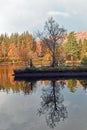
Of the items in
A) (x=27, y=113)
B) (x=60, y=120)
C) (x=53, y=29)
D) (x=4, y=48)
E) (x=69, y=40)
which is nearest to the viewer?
(x=60, y=120)

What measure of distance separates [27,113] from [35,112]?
432 millimetres

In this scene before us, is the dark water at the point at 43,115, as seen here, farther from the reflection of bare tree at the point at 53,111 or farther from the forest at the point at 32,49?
the forest at the point at 32,49

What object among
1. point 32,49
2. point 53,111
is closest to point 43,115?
point 53,111

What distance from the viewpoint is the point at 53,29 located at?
164 feet

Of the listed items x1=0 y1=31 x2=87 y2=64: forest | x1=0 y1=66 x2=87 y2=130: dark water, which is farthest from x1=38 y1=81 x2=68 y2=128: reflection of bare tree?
x1=0 y1=31 x2=87 y2=64: forest

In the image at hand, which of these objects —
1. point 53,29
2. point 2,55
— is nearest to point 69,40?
point 53,29

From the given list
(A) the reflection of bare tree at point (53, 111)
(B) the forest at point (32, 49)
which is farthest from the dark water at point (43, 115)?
(B) the forest at point (32, 49)

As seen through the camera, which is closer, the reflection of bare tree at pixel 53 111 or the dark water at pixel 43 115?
the dark water at pixel 43 115

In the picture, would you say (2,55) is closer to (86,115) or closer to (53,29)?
(53,29)

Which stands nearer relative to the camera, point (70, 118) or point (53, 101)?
point (70, 118)

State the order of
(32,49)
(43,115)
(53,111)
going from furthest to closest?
(32,49), (53,111), (43,115)

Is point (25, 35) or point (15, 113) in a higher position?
point (25, 35)

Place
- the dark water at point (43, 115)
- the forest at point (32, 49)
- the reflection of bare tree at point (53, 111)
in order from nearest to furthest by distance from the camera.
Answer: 1. the dark water at point (43, 115)
2. the reflection of bare tree at point (53, 111)
3. the forest at point (32, 49)

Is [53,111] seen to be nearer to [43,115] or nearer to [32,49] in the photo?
[43,115]
